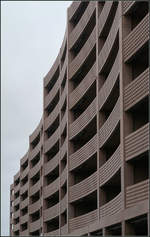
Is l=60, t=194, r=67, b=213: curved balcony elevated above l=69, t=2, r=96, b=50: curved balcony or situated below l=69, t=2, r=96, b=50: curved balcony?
below

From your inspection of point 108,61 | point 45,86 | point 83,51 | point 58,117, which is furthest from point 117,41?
point 45,86

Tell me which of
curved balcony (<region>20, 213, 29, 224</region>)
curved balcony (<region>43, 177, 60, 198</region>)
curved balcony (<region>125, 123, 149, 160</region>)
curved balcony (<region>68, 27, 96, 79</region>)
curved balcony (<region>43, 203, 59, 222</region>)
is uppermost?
curved balcony (<region>68, 27, 96, 79</region>)

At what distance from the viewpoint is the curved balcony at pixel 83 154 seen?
3678cm

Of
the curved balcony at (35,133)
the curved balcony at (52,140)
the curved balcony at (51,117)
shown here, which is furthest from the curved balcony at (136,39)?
the curved balcony at (35,133)

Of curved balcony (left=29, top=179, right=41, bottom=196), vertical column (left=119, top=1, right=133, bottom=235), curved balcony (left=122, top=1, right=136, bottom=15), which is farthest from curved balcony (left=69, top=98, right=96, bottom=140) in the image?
curved balcony (left=29, top=179, right=41, bottom=196)

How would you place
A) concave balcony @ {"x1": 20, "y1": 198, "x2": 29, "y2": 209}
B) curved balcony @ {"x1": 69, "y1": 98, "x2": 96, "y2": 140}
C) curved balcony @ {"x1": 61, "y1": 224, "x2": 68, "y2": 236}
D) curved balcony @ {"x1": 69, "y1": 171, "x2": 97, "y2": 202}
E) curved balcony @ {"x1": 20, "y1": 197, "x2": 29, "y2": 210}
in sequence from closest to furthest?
curved balcony @ {"x1": 69, "y1": 171, "x2": 97, "y2": 202}, curved balcony @ {"x1": 69, "y1": 98, "x2": 96, "y2": 140}, curved balcony @ {"x1": 61, "y1": 224, "x2": 68, "y2": 236}, curved balcony @ {"x1": 20, "y1": 197, "x2": 29, "y2": 210}, concave balcony @ {"x1": 20, "y1": 198, "x2": 29, "y2": 209}

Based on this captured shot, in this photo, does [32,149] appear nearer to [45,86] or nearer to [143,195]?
[45,86]

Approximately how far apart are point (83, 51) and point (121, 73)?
14040mm

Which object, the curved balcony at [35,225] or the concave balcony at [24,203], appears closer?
the curved balcony at [35,225]

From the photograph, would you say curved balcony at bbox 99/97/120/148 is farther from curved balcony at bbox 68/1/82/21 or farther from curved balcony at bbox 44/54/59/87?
curved balcony at bbox 44/54/59/87

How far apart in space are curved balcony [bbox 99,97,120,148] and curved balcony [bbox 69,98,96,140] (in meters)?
3.26

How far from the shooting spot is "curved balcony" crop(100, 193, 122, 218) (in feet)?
92.0

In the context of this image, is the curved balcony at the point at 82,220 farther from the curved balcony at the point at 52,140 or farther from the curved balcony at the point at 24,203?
the curved balcony at the point at 24,203

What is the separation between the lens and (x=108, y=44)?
32531mm
